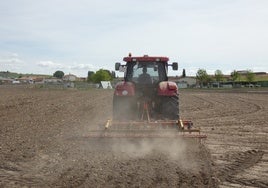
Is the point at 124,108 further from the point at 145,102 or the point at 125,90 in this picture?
the point at 145,102

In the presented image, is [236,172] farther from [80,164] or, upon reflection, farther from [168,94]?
[168,94]

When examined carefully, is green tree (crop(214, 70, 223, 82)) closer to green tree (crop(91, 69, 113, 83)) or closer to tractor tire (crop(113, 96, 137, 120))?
green tree (crop(91, 69, 113, 83))

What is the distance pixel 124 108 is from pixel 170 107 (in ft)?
4.06

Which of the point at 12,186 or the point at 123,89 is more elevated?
the point at 123,89

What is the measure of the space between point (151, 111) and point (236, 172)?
4.72 meters

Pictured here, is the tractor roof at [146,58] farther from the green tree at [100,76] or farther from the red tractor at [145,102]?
the green tree at [100,76]

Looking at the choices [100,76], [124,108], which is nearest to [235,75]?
[100,76]

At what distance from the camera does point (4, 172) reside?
7359 mm

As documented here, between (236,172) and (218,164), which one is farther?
(218,164)

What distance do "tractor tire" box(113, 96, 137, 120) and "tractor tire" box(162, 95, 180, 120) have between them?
32.4 inches

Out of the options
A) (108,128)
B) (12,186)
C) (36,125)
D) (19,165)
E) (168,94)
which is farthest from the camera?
(36,125)

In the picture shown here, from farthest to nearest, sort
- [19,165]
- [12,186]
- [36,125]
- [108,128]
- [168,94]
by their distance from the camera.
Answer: [36,125] → [168,94] → [108,128] → [19,165] → [12,186]

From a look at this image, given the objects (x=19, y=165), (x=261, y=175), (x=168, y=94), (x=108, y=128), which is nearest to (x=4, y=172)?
(x=19, y=165)

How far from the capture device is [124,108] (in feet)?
38.3
